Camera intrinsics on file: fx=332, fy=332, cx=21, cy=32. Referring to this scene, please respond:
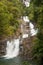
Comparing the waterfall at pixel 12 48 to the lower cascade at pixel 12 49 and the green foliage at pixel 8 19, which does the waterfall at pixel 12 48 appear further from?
the green foliage at pixel 8 19

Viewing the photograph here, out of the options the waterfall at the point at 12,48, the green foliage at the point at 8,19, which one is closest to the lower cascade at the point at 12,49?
the waterfall at the point at 12,48

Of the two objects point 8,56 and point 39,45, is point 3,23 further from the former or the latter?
point 39,45

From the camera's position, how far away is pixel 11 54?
127 feet

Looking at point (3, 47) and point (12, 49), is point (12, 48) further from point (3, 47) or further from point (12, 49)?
point (3, 47)

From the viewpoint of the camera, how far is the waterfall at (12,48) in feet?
126

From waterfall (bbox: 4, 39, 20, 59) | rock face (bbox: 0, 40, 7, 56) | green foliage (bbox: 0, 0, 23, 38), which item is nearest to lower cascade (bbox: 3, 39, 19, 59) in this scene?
waterfall (bbox: 4, 39, 20, 59)

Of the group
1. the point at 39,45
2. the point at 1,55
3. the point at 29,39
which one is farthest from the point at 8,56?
the point at 39,45

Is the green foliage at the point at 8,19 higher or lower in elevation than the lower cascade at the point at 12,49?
higher

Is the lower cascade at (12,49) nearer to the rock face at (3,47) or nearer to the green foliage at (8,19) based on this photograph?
the rock face at (3,47)

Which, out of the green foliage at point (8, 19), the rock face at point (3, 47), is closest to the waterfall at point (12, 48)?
the rock face at point (3, 47)

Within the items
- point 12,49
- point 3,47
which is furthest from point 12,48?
point 3,47

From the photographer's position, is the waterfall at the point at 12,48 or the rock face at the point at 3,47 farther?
the rock face at the point at 3,47

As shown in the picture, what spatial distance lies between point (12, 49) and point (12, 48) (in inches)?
14.2

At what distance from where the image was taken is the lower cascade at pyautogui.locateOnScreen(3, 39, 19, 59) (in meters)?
38.4
